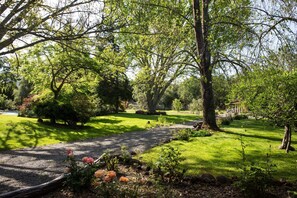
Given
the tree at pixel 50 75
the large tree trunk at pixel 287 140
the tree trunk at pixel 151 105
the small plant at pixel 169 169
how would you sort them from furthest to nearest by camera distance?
the tree trunk at pixel 151 105
the tree at pixel 50 75
the large tree trunk at pixel 287 140
the small plant at pixel 169 169

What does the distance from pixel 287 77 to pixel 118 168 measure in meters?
5.10

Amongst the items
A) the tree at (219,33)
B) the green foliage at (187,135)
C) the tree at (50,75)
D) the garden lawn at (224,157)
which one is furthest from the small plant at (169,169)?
the tree at (50,75)

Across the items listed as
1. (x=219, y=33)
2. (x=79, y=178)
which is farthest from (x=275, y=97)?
(x=79, y=178)

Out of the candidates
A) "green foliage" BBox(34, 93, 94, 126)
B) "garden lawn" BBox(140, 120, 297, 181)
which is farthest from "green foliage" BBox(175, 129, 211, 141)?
"green foliage" BBox(34, 93, 94, 126)

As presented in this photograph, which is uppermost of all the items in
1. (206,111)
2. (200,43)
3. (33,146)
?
(200,43)

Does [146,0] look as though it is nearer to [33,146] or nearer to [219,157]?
[219,157]

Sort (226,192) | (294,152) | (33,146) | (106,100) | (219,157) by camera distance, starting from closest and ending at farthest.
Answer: (226,192) < (219,157) < (294,152) < (33,146) < (106,100)

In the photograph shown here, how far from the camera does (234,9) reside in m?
9.18

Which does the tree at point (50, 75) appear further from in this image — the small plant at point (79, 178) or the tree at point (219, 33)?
the small plant at point (79, 178)

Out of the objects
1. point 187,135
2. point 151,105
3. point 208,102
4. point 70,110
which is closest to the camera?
point 187,135

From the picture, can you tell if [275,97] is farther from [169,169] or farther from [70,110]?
[70,110]

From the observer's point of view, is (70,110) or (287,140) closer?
(287,140)

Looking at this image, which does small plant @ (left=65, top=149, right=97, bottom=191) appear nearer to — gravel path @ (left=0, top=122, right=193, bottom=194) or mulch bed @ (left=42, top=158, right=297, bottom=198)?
mulch bed @ (left=42, top=158, right=297, bottom=198)

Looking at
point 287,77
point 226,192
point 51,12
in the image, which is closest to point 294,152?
point 287,77
